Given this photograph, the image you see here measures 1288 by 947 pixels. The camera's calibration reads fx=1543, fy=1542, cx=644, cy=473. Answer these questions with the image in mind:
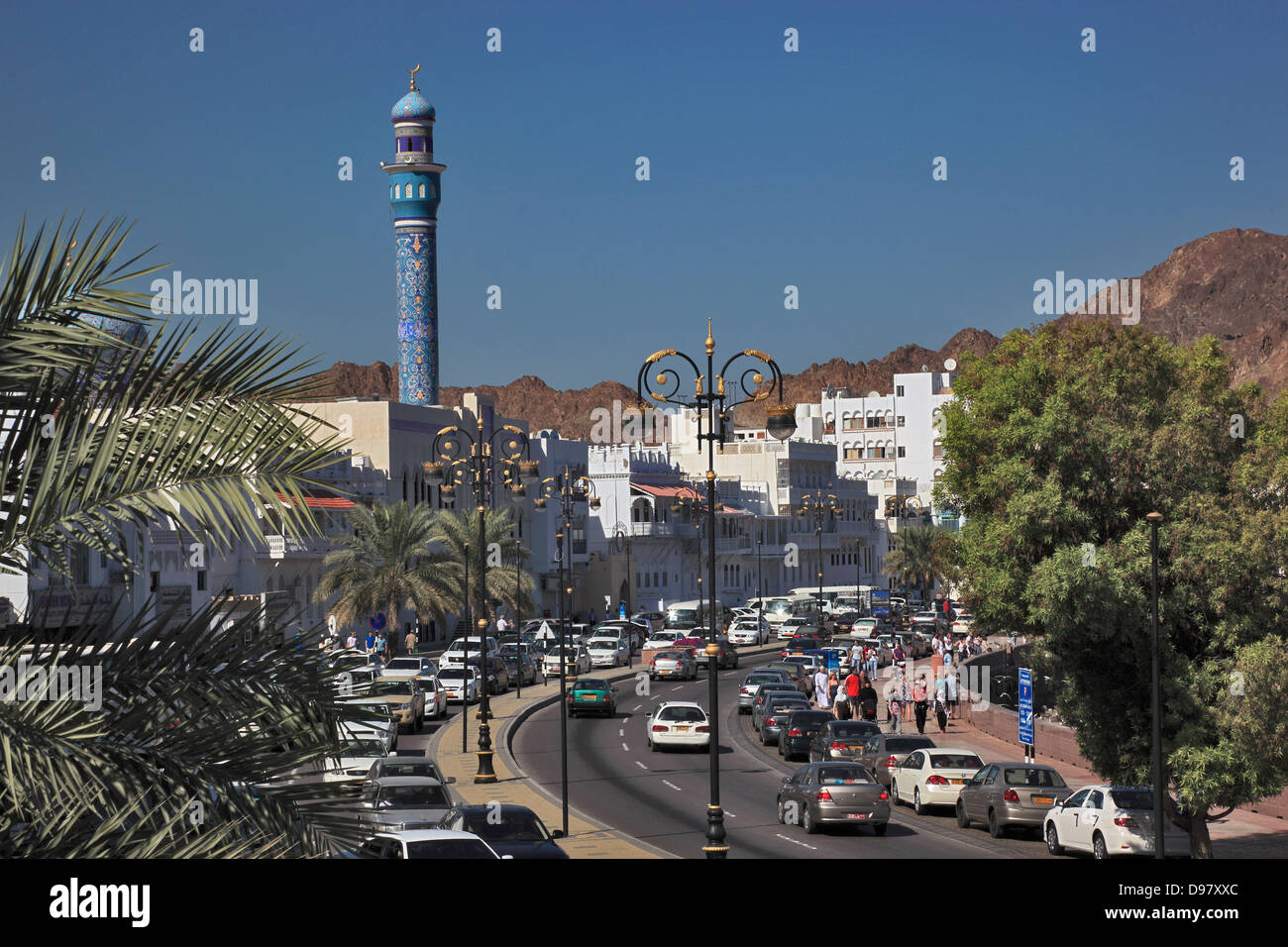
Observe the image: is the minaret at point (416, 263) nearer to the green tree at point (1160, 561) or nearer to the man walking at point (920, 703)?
the man walking at point (920, 703)

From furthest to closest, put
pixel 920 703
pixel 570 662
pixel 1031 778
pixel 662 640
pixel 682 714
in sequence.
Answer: pixel 662 640, pixel 570 662, pixel 920 703, pixel 682 714, pixel 1031 778

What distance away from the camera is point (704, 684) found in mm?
60094

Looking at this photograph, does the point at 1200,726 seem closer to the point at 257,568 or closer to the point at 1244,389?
the point at 1244,389

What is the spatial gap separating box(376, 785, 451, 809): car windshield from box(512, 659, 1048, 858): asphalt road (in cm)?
391

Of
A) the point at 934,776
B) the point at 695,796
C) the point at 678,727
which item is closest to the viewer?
the point at 934,776

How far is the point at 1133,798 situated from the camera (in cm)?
2383

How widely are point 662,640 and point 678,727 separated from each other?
1299 inches

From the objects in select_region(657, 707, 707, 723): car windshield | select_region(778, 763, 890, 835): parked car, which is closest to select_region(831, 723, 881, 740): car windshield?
select_region(657, 707, 707, 723): car windshield

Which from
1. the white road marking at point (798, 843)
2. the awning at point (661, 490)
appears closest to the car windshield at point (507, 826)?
the white road marking at point (798, 843)

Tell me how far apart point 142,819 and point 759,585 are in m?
109

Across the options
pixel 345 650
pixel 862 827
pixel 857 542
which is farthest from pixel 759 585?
pixel 345 650

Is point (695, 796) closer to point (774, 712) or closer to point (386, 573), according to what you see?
point (774, 712)

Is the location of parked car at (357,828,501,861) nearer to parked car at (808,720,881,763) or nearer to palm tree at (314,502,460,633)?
parked car at (808,720,881,763)

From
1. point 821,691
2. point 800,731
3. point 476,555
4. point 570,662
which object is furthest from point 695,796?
point 476,555
